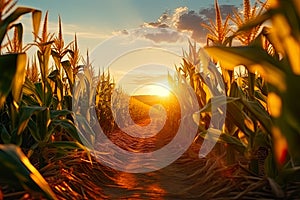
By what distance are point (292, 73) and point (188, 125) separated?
4000mm

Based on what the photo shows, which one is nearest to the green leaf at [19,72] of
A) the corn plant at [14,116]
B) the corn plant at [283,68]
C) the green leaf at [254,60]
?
the corn plant at [14,116]

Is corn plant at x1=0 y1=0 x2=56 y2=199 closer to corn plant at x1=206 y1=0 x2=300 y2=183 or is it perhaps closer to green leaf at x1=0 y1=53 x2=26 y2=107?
green leaf at x1=0 y1=53 x2=26 y2=107

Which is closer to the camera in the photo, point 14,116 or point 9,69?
point 9,69

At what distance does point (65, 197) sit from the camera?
93.1 inches

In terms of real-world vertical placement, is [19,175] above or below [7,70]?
below

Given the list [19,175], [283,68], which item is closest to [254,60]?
[283,68]

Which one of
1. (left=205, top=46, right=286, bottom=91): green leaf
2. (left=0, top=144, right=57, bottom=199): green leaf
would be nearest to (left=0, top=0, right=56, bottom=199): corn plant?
(left=0, top=144, right=57, bottom=199): green leaf

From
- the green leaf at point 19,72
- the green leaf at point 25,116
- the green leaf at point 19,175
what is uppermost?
the green leaf at point 19,72

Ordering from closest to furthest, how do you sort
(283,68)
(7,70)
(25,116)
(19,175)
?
(19,175) → (283,68) → (7,70) → (25,116)

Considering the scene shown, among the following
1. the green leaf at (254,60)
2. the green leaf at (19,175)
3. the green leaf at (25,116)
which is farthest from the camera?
the green leaf at (25,116)

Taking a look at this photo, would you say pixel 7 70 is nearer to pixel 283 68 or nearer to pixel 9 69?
pixel 9 69

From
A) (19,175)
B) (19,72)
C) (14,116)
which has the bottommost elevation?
(19,175)

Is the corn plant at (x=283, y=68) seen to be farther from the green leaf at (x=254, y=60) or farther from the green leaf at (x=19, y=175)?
the green leaf at (x=19, y=175)

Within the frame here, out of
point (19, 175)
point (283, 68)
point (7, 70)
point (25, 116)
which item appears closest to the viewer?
point (19, 175)
